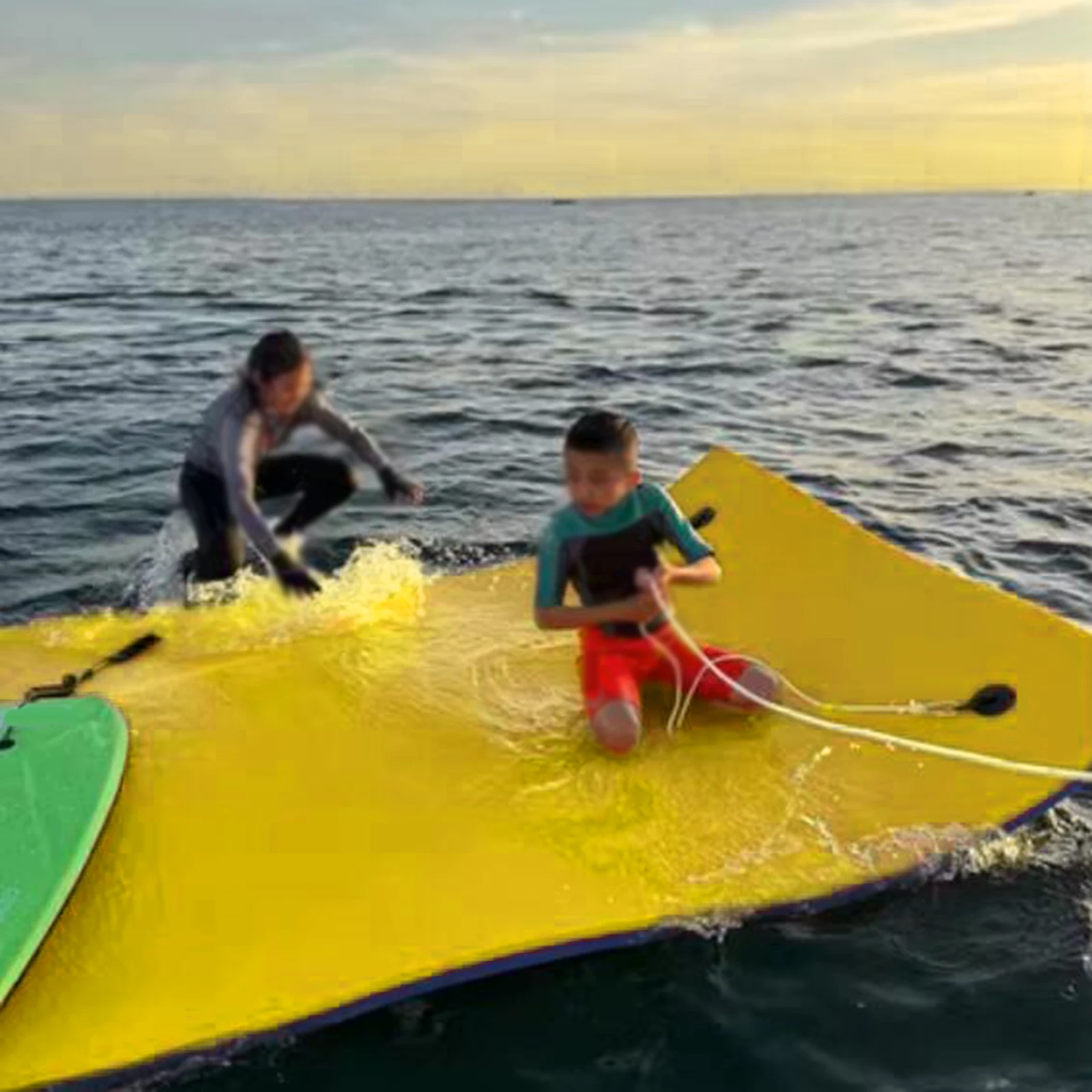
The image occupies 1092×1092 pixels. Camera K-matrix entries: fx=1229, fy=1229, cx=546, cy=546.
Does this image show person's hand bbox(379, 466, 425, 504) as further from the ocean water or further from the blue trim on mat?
the blue trim on mat

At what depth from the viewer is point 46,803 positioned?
4605 millimetres

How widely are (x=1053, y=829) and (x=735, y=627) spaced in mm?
1770

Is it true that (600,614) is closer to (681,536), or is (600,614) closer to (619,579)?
(619,579)

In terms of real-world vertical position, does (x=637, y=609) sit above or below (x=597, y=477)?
below

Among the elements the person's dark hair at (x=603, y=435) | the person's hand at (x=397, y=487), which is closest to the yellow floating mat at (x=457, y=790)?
the person's hand at (x=397, y=487)

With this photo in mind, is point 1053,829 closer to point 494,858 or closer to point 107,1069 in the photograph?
point 494,858

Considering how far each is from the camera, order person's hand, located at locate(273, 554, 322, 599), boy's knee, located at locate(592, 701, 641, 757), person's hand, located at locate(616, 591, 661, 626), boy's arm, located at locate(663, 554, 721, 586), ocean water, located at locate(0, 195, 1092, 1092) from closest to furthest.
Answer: ocean water, located at locate(0, 195, 1092, 1092)
person's hand, located at locate(273, 554, 322, 599)
boy's arm, located at locate(663, 554, 721, 586)
person's hand, located at locate(616, 591, 661, 626)
boy's knee, located at locate(592, 701, 641, 757)

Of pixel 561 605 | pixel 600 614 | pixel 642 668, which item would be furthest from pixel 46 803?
pixel 642 668

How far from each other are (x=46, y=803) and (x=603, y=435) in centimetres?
249

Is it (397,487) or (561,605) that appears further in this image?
(561,605)

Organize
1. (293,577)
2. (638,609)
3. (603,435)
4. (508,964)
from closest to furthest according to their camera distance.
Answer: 1. (508,964)
2. (293,577)
3. (603,435)
4. (638,609)

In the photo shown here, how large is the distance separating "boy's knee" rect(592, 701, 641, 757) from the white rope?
0.30 m

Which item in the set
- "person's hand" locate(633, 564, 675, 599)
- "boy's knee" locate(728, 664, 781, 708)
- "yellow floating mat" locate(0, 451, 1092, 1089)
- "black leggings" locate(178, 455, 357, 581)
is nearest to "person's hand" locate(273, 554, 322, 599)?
"black leggings" locate(178, 455, 357, 581)

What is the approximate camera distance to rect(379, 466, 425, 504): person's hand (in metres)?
4.79
